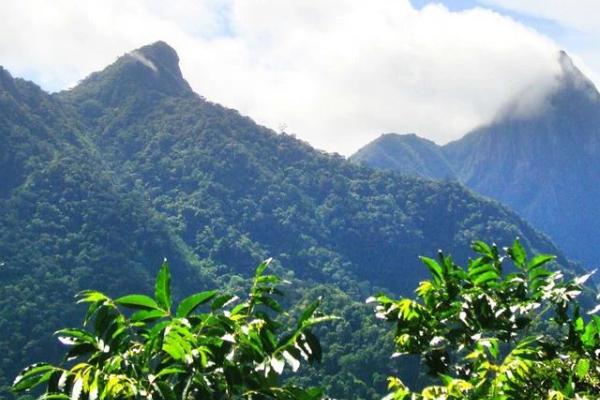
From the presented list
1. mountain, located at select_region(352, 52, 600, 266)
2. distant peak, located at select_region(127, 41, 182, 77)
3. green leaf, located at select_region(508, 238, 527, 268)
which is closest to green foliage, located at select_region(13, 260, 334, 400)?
green leaf, located at select_region(508, 238, 527, 268)

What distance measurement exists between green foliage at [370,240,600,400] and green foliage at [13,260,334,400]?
1.84 ft

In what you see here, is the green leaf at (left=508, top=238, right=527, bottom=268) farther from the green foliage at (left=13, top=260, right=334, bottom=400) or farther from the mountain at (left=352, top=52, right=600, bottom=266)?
the mountain at (left=352, top=52, right=600, bottom=266)

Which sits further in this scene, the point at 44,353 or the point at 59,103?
the point at 59,103

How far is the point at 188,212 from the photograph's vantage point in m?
99.9

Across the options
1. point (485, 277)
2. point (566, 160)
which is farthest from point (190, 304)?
point (566, 160)

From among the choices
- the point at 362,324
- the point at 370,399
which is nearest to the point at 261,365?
the point at 370,399

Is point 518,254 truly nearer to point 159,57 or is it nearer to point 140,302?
point 140,302

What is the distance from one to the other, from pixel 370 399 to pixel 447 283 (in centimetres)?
4976

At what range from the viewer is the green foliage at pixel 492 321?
8.20ft

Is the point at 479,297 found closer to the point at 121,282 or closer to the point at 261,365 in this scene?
the point at 261,365

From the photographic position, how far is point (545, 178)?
194 m

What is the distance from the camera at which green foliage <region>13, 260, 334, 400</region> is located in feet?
6.08

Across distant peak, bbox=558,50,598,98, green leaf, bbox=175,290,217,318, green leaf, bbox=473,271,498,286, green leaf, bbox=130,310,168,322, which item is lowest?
green leaf, bbox=130,310,168,322

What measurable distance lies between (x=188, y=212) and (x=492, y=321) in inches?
3878
